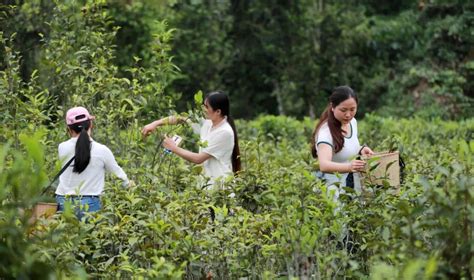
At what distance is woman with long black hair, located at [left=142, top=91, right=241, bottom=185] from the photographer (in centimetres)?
703

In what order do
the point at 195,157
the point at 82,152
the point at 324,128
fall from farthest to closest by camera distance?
the point at 195,157
the point at 324,128
the point at 82,152

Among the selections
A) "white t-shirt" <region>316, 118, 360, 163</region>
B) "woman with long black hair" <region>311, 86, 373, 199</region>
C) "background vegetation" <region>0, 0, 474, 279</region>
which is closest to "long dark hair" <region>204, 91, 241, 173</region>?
"background vegetation" <region>0, 0, 474, 279</region>

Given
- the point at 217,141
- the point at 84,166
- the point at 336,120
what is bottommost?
the point at 217,141

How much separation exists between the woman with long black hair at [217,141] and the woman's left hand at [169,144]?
4 centimetres

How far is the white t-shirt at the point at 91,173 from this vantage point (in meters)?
6.30

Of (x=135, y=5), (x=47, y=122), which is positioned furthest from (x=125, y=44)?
(x=47, y=122)

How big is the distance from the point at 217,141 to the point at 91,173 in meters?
1.11

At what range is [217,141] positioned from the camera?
23.1 ft

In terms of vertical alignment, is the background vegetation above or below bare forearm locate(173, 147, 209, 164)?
above

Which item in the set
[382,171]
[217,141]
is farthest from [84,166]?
[382,171]

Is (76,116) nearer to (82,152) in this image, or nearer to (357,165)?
(82,152)

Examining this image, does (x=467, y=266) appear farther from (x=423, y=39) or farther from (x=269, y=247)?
(x=423, y=39)

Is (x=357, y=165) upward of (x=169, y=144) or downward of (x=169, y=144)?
upward

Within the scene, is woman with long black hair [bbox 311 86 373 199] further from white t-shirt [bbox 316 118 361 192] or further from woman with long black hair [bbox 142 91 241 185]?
woman with long black hair [bbox 142 91 241 185]
